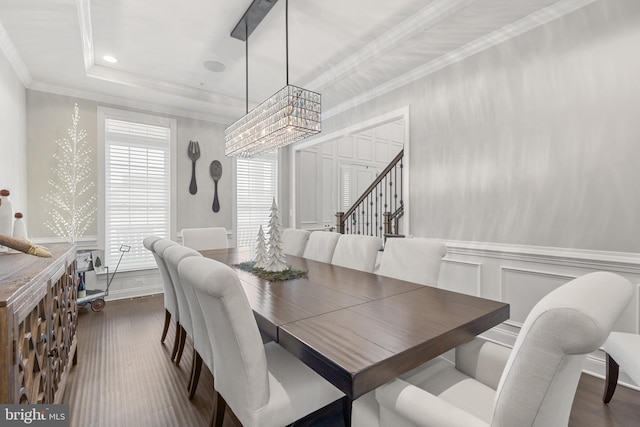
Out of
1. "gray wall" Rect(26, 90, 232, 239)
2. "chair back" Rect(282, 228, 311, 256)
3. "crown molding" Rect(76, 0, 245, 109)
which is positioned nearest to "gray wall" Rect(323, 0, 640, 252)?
"chair back" Rect(282, 228, 311, 256)

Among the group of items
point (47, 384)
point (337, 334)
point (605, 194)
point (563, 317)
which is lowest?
point (47, 384)

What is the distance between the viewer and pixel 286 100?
242cm

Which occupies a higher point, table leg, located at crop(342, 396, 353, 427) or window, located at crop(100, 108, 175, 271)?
window, located at crop(100, 108, 175, 271)

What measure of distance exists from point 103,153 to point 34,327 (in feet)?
11.6

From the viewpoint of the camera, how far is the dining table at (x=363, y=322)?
3.42ft

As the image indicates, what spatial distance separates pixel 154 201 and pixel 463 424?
4.73 meters

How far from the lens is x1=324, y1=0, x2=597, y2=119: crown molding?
7.77ft

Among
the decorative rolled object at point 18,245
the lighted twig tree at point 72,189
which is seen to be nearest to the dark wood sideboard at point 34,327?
the decorative rolled object at point 18,245

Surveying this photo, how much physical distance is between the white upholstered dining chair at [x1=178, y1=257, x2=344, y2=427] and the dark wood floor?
0.60 m

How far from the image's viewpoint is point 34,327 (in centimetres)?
132

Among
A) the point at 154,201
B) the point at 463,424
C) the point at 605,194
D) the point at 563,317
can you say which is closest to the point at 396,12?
the point at 605,194

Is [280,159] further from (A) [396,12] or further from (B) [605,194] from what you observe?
(B) [605,194]

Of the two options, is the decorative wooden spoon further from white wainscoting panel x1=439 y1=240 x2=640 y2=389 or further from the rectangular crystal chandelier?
white wainscoting panel x1=439 y1=240 x2=640 y2=389

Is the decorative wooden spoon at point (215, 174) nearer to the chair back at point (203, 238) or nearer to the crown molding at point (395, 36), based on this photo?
the chair back at point (203, 238)
